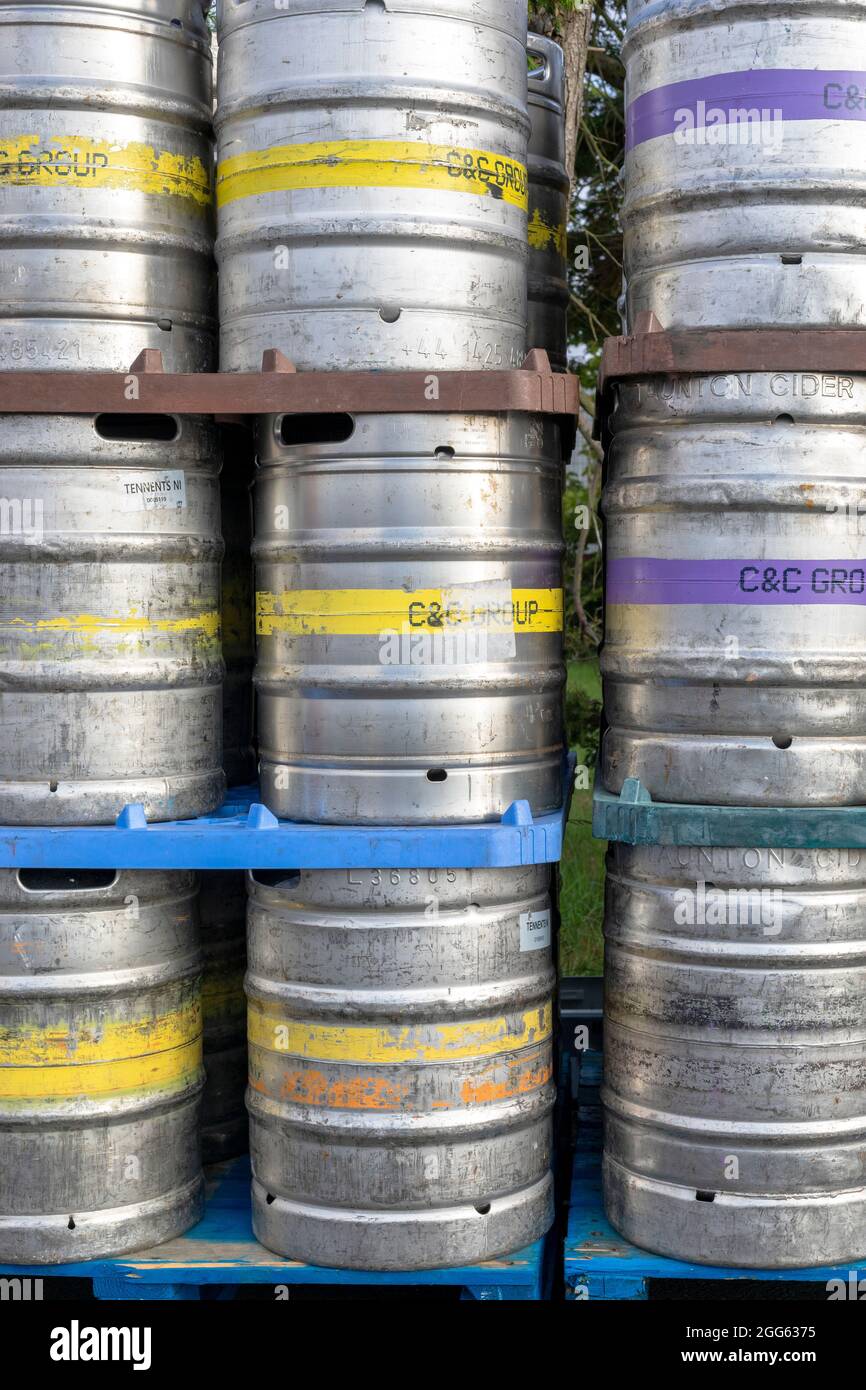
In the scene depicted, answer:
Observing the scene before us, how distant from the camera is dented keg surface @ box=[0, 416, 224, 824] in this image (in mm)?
3865

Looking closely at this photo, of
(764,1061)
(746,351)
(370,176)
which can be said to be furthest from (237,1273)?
(370,176)

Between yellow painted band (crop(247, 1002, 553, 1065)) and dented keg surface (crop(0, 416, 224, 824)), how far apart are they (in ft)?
2.25

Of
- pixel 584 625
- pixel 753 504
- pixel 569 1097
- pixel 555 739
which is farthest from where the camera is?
pixel 584 625

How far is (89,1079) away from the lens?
395 centimetres

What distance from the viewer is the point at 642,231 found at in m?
3.96

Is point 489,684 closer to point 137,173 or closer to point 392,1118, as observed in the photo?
point 392,1118

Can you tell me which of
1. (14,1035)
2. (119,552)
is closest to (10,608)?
(119,552)

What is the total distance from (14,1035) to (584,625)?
4.44m

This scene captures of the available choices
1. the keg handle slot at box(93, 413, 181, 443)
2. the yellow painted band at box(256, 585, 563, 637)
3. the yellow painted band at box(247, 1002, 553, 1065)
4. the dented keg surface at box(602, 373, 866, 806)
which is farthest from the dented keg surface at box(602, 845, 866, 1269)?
the keg handle slot at box(93, 413, 181, 443)

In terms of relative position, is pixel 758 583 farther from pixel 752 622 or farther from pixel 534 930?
pixel 534 930

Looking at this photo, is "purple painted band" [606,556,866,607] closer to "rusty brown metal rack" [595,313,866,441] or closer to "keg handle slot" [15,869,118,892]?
"rusty brown metal rack" [595,313,866,441]

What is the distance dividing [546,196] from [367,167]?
113 cm

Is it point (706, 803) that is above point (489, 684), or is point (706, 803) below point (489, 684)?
below

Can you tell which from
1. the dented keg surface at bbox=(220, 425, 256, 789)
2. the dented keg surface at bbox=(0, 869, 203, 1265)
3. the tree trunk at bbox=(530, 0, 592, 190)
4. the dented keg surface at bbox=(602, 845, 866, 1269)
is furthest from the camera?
the tree trunk at bbox=(530, 0, 592, 190)
